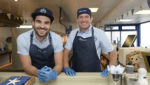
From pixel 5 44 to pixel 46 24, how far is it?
490 cm

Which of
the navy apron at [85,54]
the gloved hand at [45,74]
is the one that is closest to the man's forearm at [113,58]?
the navy apron at [85,54]

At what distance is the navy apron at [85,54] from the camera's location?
70.1 inches

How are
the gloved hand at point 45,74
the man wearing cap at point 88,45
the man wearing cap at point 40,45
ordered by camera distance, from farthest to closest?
the man wearing cap at point 88,45
the man wearing cap at point 40,45
the gloved hand at point 45,74

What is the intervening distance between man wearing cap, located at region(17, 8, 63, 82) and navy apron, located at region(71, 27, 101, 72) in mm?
302

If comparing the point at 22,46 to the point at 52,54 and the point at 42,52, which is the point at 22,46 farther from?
the point at 52,54

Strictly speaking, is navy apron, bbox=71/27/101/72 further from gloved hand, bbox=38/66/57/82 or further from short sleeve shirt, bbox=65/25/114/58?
gloved hand, bbox=38/66/57/82

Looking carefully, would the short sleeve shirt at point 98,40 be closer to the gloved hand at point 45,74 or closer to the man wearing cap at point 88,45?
the man wearing cap at point 88,45

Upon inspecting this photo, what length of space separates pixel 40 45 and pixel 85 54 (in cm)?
57

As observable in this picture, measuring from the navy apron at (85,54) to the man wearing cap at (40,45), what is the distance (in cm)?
30

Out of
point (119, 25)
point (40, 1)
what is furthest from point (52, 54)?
point (119, 25)

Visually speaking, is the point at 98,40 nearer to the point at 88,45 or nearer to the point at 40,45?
the point at 88,45

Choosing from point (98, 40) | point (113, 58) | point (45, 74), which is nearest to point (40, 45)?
point (45, 74)

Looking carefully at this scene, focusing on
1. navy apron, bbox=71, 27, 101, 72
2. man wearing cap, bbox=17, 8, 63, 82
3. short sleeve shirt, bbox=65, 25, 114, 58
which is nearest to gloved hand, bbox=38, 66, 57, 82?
man wearing cap, bbox=17, 8, 63, 82

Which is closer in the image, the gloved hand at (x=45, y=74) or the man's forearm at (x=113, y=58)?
the gloved hand at (x=45, y=74)
